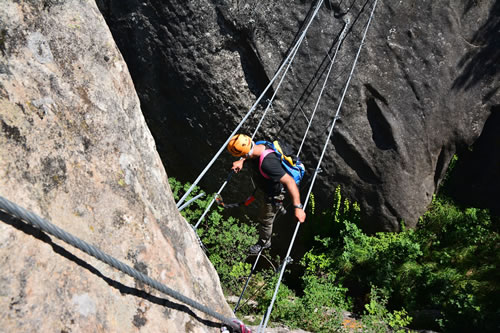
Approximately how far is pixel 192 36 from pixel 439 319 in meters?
4.90

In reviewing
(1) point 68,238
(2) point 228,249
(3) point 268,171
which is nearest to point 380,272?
(2) point 228,249

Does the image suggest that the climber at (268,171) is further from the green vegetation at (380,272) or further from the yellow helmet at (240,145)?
the green vegetation at (380,272)

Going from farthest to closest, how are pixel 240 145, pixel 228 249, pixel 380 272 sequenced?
pixel 380 272 → pixel 228 249 → pixel 240 145

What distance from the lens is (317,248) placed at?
21.5ft

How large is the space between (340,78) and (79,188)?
4.59 metres

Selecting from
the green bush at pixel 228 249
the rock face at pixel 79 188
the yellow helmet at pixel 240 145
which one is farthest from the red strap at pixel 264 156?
the rock face at pixel 79 188

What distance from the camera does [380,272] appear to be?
18.6ft

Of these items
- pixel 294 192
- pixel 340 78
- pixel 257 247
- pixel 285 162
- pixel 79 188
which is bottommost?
pixel 79 188

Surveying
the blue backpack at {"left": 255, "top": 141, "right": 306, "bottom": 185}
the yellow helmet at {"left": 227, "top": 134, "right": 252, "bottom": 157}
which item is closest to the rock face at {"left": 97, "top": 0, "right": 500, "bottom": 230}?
the blue backpack at {"left": 255, "top": 141, "right": 306, "bottom": 185}

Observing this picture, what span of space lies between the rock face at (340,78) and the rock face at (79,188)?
10.8 feet

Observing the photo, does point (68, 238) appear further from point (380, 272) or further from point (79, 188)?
point (380, 272)

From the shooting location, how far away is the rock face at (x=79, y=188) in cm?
165

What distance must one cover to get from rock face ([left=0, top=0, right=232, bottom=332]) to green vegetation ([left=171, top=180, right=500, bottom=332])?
8.75 ft

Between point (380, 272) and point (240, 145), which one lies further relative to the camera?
point (380, 272)
